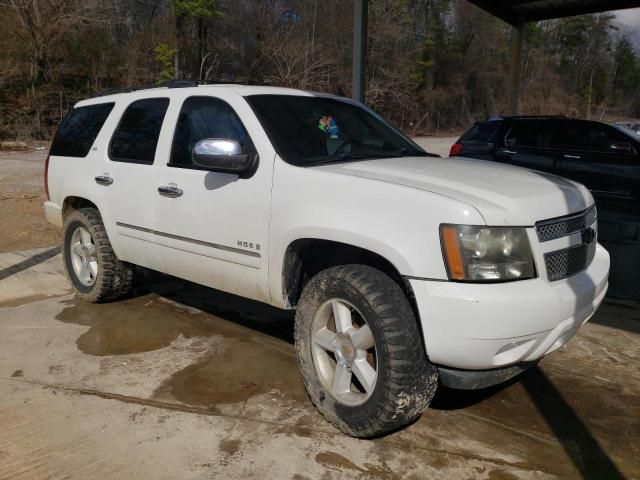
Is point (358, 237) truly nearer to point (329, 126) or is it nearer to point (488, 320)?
point (488, 320)

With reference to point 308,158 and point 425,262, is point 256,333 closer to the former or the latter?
point 308,158

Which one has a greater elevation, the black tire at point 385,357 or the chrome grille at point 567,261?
the chrome grille at point 567,261

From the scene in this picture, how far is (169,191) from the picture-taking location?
411 cm

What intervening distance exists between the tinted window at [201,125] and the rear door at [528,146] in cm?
623

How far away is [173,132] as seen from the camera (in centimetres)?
427

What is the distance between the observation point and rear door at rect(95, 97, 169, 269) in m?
4.41

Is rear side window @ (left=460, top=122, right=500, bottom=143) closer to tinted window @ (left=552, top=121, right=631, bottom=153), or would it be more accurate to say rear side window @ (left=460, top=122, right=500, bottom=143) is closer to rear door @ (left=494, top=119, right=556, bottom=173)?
rear door @ (left=494, top=119, right=556, bottom=173)

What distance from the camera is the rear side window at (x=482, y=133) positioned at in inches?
372

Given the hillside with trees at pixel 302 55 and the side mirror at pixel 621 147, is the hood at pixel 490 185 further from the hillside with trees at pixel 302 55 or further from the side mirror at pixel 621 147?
the hillside with trees at pixel 302 55

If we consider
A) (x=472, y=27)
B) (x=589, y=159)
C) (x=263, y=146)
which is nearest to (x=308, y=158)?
(x=263, y=146)

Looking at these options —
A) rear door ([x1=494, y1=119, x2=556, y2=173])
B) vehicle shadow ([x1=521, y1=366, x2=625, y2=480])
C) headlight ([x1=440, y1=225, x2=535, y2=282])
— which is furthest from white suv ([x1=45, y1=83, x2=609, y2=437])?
rear door ([x1=494, y1=119, x2=556, y2=173])

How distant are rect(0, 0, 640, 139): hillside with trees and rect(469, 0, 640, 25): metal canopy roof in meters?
14.4

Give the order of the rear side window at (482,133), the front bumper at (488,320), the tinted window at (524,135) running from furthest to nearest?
the rear side window at (482,133)
the tinted window at (524,135)
the front bumper at (488,320)

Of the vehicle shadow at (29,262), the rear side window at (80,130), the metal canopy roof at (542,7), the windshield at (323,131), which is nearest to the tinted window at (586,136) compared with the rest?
the metal canopy roof at (542,7)
